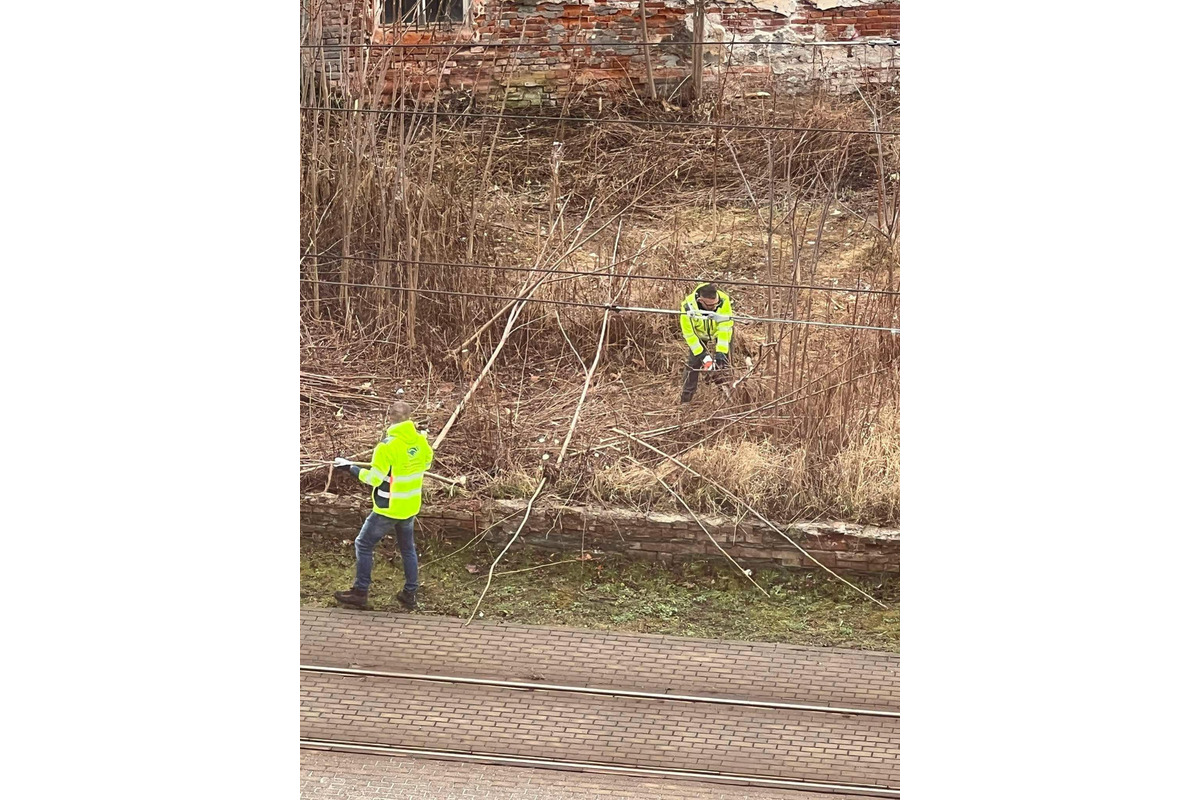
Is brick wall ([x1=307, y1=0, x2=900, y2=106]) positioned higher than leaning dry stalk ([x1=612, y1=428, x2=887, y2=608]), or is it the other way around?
brick wall ([x1=307, y1=0, x2=900, y2=106])

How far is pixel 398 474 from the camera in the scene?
34.1ft

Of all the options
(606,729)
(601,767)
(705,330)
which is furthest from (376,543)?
(705,330)

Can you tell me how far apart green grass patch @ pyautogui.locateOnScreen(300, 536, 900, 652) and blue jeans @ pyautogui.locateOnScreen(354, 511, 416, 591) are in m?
0.25

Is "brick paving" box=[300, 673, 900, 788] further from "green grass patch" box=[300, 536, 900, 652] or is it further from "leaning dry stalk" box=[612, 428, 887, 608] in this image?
"leaning dry stalk" box=[612, 428, 887, 608]

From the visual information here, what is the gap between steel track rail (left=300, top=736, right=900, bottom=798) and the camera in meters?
8.65

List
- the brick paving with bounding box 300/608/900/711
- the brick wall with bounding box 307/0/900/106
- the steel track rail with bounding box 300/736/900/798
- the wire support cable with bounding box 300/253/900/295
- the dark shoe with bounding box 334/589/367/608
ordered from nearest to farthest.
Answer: the steel track rail with bounding box 300/736/900/798 → the brick paving with bounding box 300/608/900/711 → the dark shoe with bounding box 334/589/367/608 → the wire support cable with bounding box 300/253/900/295 → the brick wall with bounding box 307/0/900/106

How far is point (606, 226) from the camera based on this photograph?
11.7 m

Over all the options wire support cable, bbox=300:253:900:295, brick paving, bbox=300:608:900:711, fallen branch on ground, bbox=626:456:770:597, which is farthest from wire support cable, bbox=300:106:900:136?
brick paving, bbox=300:608:900:711

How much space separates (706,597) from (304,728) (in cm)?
309

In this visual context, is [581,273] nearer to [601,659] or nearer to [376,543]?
[376,543]

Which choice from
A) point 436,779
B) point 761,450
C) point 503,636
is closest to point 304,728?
point 436,779

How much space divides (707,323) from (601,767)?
A: 382cm

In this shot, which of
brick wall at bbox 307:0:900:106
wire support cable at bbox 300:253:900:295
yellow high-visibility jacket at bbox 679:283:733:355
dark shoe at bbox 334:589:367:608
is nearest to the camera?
dark shoe at bbox 334:589:367:608

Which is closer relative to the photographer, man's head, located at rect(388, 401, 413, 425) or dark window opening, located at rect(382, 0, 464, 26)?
man's head, located at rect(388, 401, 413, 425)
